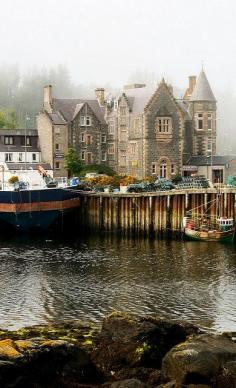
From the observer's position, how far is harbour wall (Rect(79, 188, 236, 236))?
76625 mm

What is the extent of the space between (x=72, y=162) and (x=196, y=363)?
79.8m

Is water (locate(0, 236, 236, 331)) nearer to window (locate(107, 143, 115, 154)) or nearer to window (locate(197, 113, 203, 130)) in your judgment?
window (locate(107, 143, 115, 154))

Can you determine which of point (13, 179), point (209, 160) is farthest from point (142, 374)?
point (209, 160)

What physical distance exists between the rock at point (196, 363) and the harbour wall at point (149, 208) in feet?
168

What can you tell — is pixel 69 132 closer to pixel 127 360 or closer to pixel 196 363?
pixel 127 360

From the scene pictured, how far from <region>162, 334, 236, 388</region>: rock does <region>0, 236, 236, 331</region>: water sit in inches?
494

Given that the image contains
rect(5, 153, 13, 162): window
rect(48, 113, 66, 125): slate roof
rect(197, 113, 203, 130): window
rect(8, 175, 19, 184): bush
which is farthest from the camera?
rect(197, 113, 203, 130): window

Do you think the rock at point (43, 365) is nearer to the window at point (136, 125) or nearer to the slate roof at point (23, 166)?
the slate roof at point (23, 166)

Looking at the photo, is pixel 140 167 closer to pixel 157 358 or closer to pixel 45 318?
pixel 45 318

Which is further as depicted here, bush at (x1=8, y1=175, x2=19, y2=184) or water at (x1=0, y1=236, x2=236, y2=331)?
bush at (x1=8, y1=175, x2=19, y2=184)

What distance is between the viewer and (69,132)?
108 metres

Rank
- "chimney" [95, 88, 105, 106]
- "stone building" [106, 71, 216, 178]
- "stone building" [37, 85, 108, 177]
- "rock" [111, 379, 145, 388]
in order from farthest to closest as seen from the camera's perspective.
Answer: "chimney" [95, 88, 105, 106] → "stone building" [37, 85, 108, 177] → "stone building" [106, 71, 216, 178] → "rock" [111, 379, 145, 388]

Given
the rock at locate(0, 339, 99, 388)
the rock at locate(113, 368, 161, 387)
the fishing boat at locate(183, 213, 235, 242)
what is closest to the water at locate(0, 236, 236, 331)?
the fishing boat at locate(183, 213, 235, 242)

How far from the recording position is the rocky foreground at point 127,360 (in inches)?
912
